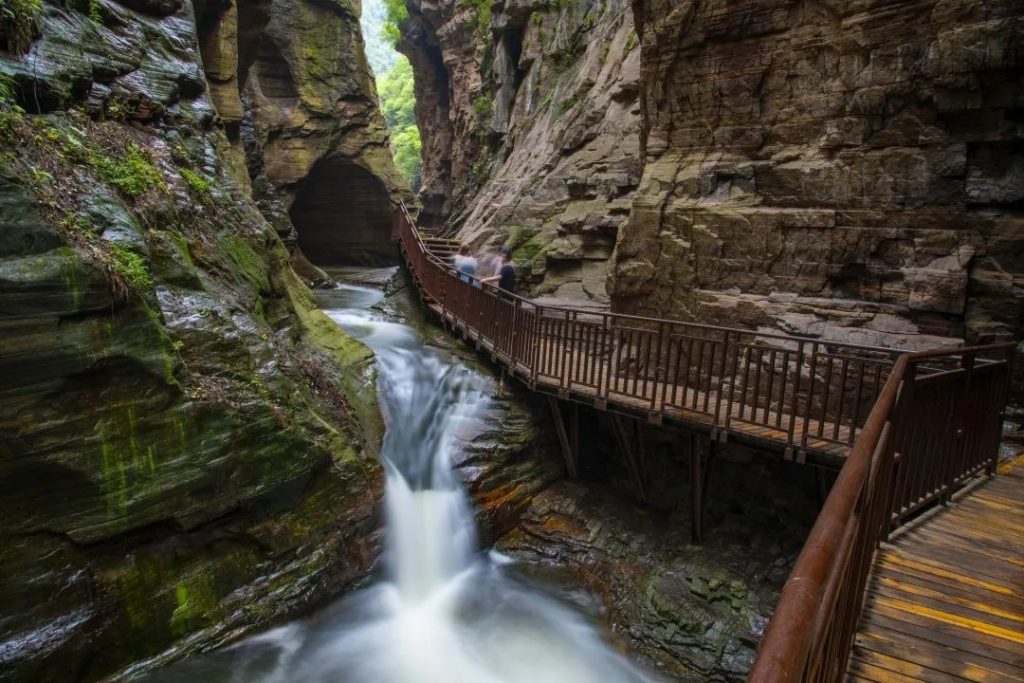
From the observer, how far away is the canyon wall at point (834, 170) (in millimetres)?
7285

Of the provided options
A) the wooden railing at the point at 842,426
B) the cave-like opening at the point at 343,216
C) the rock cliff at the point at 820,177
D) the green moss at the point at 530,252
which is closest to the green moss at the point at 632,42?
the rock cliff at the point at 820,177

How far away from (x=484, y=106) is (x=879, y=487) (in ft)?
78.9

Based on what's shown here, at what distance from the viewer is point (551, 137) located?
16.5 m

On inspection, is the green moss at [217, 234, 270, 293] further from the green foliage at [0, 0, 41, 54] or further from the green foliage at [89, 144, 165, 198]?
the green foliage at [0, 0, 41, 54]

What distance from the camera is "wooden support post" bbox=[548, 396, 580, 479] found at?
10213mm

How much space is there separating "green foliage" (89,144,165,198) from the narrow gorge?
0.19ft

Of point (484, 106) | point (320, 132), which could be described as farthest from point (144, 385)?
point (484, 106)

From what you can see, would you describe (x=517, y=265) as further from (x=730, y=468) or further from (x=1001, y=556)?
(x=1001, y=556)

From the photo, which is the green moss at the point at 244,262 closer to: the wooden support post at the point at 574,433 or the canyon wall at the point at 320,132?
the wooden support post at the point at 574,433

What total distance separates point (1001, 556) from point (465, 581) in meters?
6.48

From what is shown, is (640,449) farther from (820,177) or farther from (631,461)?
(820,177)

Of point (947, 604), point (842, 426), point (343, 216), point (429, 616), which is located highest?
point (343, 216)

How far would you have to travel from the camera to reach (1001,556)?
389 centimetres

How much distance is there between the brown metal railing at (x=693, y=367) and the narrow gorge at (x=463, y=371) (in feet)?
0.37
